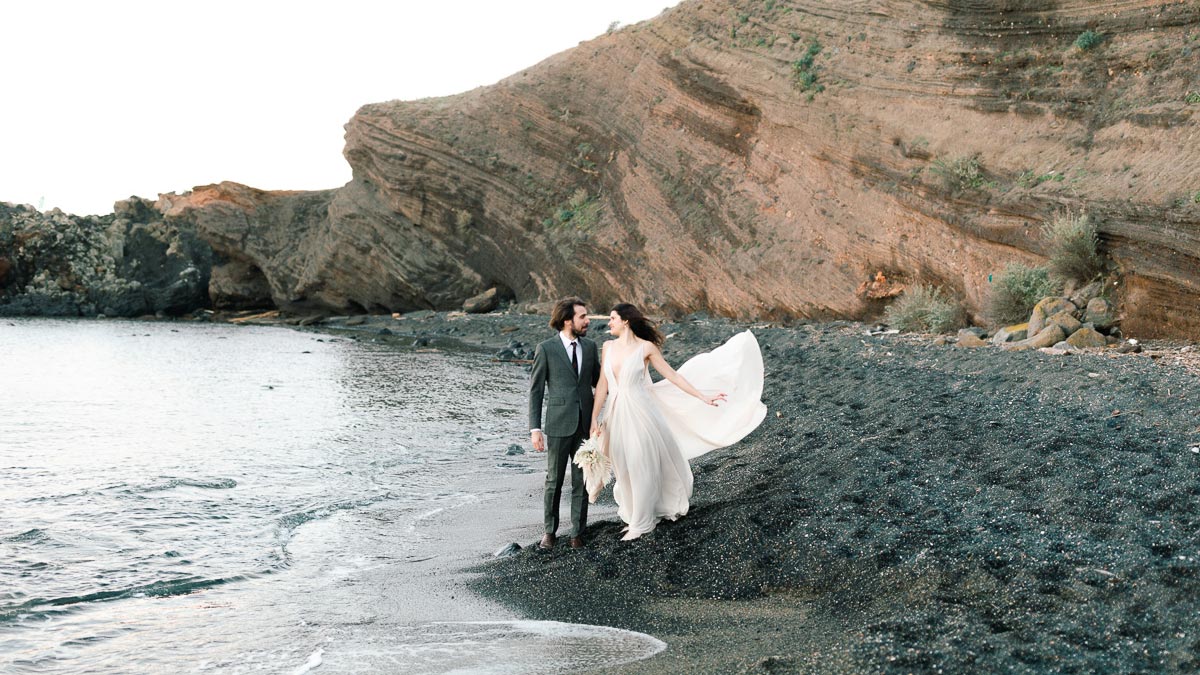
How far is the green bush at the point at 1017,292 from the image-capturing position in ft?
58.0

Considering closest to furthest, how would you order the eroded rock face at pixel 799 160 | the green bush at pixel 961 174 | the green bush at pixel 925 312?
the eroded rock face at pixel 799 160 < the green bush at pixel 925 312 < the green bush at pixel 961 174

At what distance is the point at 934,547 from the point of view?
6.58 meters

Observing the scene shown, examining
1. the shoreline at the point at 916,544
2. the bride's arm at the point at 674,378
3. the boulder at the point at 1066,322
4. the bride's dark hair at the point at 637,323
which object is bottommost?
the shoreline at the point at 916,544

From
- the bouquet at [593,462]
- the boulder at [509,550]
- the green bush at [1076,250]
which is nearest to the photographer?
the bouquet at [593,462]

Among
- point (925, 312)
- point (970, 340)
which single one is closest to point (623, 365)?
point (970, 340)

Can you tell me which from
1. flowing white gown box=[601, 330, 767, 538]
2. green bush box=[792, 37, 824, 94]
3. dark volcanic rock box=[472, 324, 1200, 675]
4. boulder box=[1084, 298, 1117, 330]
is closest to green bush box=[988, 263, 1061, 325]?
boulder box=[1084, 298, 1117, 330]

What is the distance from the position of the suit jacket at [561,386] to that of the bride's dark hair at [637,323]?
1.14 ft

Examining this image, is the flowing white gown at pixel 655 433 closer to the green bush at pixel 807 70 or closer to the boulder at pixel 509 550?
the boulder at pixel 509 550

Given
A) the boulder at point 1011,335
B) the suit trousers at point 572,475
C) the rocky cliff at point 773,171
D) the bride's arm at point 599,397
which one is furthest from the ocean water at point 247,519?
the rocky cliff at point 773,171

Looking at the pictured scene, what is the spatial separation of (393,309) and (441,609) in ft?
134

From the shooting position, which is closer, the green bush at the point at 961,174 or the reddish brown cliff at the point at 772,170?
the reddish brown cliff at the point at 772,170

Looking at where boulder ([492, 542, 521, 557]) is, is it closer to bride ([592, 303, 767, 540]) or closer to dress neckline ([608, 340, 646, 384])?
bride ([592, 303, 767, 540])

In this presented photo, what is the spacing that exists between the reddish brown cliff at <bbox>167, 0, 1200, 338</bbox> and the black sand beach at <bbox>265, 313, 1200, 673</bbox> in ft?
21.0

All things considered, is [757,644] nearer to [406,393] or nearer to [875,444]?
[875,444]
